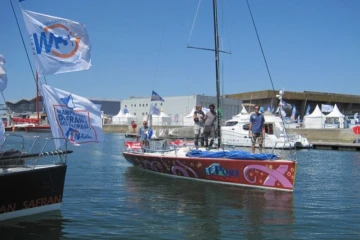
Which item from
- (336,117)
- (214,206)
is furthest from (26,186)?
(336,117)

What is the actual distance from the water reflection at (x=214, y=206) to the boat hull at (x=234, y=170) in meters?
0.29

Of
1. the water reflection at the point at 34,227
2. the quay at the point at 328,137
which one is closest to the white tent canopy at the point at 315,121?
→ the quay at the point at 328,137

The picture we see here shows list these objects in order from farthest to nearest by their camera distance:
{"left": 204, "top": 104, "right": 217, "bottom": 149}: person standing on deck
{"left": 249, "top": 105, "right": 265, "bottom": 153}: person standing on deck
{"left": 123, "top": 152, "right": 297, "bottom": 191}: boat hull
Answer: {"left": 204, "top": 104, "right": 217, "bottom": 149}: person standing on deck → {"left": 249, "top": 105, "right": 265, "bottom": 153}: person standing on deck → {"left": 123, "top": 152, "right": 297, "bottom": 191}: boat hull

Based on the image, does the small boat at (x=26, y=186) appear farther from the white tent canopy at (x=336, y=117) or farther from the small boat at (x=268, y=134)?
the white tent canopy at (x=336, y=117)

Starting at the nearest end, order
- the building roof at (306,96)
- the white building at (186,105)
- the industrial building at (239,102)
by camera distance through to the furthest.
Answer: the white building at (186,105) < the industrial building at (239,102) < the building roof at (306,96)

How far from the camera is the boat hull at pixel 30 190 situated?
8609 millimetres

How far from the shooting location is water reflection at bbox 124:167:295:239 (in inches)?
355

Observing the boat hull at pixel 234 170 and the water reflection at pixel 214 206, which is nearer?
the water reflection at pixel 214 206

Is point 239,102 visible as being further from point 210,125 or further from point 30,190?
point 30,190

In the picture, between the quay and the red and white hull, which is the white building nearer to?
the quay

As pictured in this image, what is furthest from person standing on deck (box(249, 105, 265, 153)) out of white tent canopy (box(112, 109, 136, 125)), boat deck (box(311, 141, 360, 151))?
white tent canopy (box(112, 109, 136, 125))

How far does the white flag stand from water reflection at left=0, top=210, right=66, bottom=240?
11.0 feet

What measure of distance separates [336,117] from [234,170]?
43.2m

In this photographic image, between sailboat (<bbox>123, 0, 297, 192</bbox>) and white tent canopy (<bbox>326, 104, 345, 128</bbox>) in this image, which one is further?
white tent canopy (<bbox>326, 104, 345, 128</bbox>)
